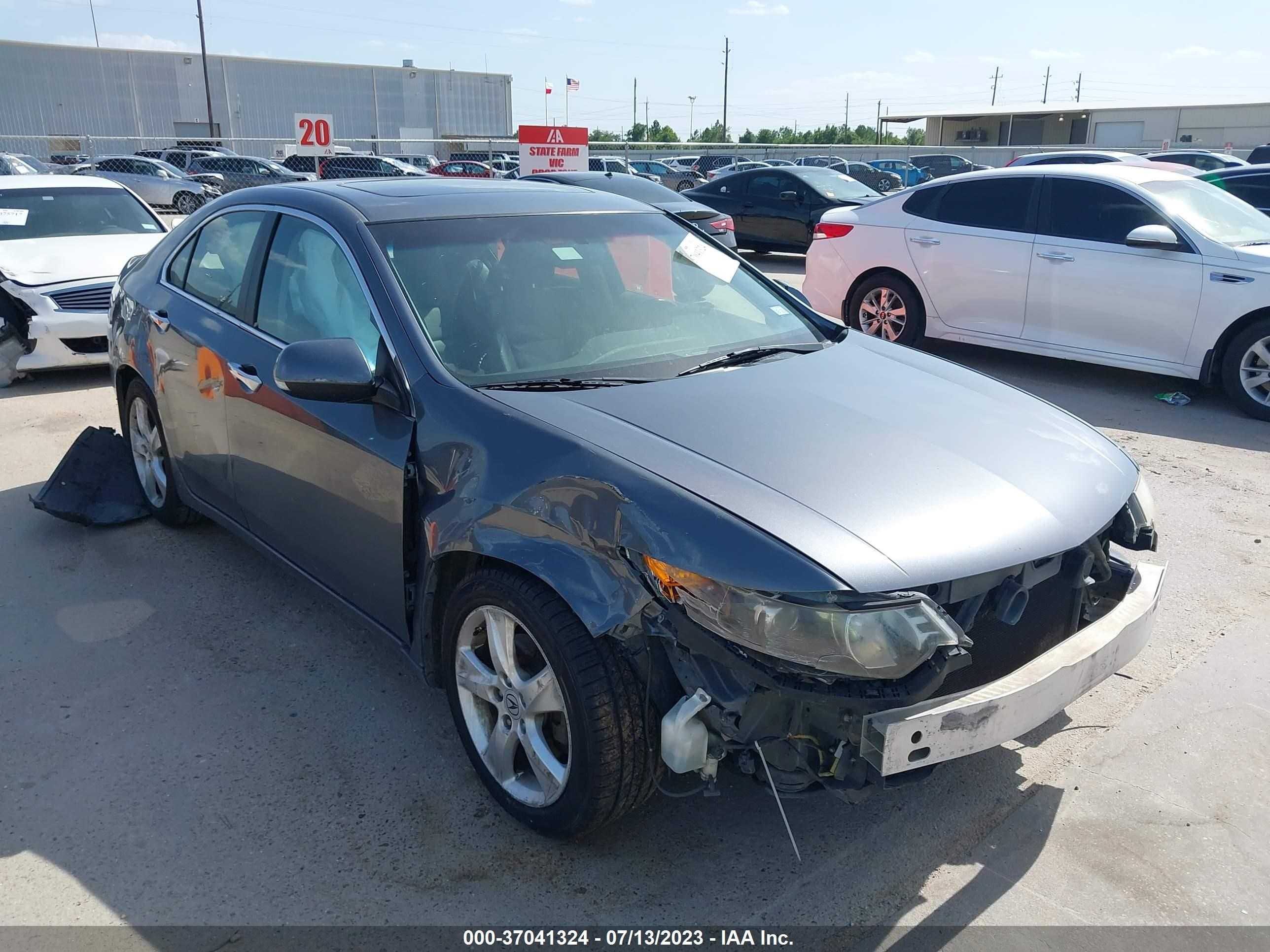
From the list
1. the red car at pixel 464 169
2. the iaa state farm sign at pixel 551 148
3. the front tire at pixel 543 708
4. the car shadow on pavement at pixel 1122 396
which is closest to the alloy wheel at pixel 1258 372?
the car shadow on pavement at pixel 1122 396

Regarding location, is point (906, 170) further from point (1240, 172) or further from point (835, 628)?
point (835, 628)

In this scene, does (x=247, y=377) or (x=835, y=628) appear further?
(x=247, y=377)

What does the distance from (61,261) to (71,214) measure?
111 cm

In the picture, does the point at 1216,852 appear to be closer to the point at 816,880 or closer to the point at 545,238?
the point at 816,880

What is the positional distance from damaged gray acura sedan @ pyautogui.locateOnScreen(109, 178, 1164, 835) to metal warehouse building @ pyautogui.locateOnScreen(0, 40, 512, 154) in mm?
47145

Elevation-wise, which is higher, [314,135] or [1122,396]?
[314,135]

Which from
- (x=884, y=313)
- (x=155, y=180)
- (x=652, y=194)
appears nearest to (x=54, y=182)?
(x=652, y=194)

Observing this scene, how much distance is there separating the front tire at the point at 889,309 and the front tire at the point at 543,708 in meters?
6.51

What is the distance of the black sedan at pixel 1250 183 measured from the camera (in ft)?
35.7

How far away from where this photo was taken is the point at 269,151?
5250cm

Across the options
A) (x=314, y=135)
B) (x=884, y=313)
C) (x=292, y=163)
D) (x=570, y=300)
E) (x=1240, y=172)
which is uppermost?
(x=314, y=135)

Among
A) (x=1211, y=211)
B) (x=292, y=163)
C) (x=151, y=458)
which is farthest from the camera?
(x=292, y=163)

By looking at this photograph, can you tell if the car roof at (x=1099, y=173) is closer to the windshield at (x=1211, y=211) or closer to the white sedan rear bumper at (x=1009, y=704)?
the windshield at (x=1211, y=211)

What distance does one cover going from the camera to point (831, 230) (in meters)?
9.22
